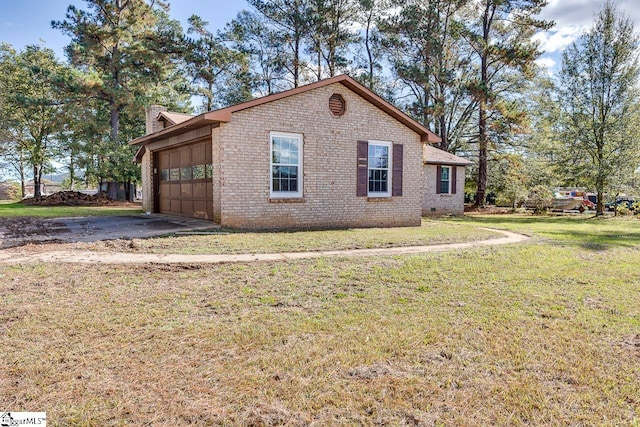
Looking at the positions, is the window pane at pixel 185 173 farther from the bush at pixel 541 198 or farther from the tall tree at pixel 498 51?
the bush at pixel 541 198

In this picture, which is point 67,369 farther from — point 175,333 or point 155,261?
point 155,261

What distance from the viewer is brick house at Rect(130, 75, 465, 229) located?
1056cm

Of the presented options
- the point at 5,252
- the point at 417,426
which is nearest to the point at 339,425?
the point at 417,426

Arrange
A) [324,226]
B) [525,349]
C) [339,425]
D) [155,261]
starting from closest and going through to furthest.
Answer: [339,425] → [525,349] → [155,261] → [324,226]

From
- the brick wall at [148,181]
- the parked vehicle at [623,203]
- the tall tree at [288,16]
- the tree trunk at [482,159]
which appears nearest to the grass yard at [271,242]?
the brick wall at [148,181]

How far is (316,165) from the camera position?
38.5 feet

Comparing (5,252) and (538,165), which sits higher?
(538,165)

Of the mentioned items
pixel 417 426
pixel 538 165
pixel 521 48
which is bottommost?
pixel 417 426

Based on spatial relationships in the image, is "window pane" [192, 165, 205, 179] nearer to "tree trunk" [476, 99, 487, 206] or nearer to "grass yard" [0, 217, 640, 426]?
"grass yard" [0, 217, 640, 426]

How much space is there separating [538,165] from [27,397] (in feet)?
90.4

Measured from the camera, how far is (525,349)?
3348mm

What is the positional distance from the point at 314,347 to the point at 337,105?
994 centimetres

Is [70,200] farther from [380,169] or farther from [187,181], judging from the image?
[380,169]

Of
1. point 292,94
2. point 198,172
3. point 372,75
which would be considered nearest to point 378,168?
point 292,94
